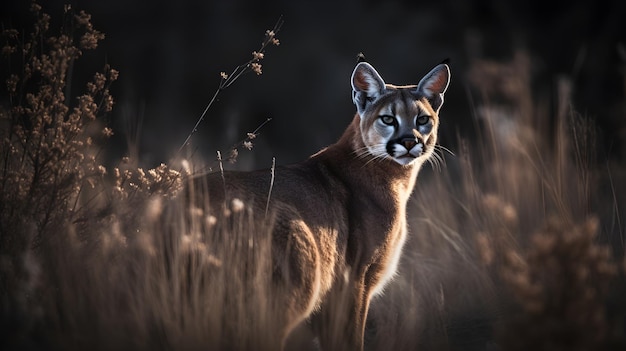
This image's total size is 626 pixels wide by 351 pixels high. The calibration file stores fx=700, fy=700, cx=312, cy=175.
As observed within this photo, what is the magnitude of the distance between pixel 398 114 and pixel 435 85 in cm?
53

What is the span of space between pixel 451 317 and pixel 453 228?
128 cm

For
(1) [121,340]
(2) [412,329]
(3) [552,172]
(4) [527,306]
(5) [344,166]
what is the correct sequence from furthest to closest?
1. (3) [552,172]
2. (5) [344,166]
3. (2) [412,329]
4. (1) [121,340]
5. (4) [527,306]

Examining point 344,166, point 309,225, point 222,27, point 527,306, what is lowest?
point 527,306

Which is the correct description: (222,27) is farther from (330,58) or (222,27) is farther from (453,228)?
(453,228)

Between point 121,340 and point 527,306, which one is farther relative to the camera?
point 121,340

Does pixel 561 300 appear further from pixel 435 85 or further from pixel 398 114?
pixel 435 85

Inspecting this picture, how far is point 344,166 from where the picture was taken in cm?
525

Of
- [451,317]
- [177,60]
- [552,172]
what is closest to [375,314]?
[451,317]

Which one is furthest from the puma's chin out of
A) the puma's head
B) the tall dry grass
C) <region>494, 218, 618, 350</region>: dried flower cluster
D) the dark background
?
the dark background

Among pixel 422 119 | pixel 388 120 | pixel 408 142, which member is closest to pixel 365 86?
pixel 388 120

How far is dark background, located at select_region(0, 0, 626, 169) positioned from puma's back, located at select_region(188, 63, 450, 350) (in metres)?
6.64

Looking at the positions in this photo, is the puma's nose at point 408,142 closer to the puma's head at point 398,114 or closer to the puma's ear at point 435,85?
the puma's head at point 398,114

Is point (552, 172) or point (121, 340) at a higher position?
point (552, 172)

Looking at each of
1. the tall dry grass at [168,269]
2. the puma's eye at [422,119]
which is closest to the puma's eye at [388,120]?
the puma's eye at [422,119]
